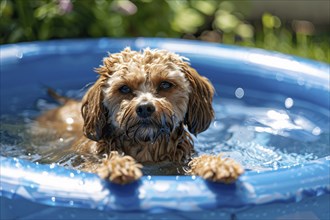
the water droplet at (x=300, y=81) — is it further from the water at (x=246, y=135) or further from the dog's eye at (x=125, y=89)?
the dog's eye at (x=125, y=89)

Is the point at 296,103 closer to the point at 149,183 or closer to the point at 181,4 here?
the point at 181,4

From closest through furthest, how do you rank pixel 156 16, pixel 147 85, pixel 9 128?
pixel 147 85, pixel 9 128, pixel 156 16

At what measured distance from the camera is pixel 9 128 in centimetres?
657

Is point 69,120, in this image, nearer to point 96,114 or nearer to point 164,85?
point 96,114

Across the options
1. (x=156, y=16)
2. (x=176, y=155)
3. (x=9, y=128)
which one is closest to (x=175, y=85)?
(x=176, y=155)

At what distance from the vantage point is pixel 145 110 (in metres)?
4.62

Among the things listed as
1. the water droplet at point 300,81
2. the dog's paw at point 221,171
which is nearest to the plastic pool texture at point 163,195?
the dog's paw at point 221,171

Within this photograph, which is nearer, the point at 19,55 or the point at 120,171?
the point at 120,171

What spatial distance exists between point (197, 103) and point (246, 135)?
5.04 feet

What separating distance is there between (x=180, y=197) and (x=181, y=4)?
5.48 meters

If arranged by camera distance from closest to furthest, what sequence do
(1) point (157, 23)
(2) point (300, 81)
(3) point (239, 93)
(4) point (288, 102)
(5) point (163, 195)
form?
(5) point (163, 195) < (2) point (300, 81) < (4) point (288, 102) < (3) point (239, 93) < (1) point (157, 23)

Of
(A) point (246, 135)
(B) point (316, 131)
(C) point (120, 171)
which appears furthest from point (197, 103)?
(B) point (316, 131)

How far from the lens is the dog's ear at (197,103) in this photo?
5086 millimetres

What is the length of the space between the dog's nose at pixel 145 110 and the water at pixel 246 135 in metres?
0.59
